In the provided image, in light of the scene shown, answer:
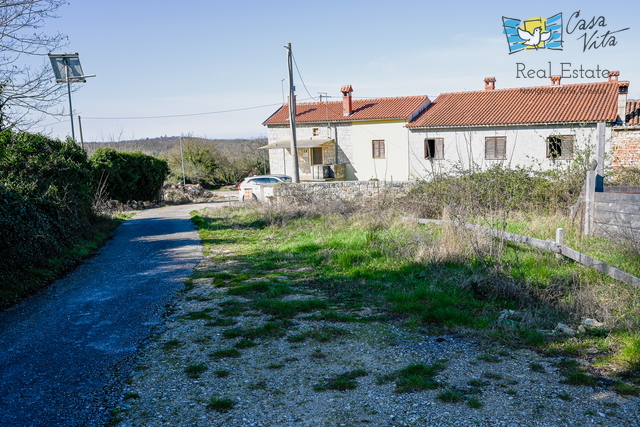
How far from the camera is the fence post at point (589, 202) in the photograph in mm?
8492

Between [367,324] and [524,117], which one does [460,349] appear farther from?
[524,117]

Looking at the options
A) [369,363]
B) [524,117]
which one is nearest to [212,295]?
[369,363]

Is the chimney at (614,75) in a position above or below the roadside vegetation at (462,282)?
above

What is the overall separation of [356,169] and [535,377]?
30809mm

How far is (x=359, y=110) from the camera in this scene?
34812mm

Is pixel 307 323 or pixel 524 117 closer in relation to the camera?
pixel 307 323

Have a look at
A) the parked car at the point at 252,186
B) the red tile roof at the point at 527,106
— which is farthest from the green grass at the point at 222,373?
the red tile roof at the point at 527,106

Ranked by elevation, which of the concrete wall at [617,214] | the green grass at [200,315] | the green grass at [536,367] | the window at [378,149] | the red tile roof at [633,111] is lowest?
the green grass at [536,367]

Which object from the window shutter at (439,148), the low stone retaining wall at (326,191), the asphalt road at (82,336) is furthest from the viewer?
the window shutter at (439,148)

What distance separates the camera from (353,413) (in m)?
3.78

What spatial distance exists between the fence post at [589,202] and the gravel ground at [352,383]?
4.80 m

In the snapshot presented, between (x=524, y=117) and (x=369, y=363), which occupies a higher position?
(x=524, y=117)

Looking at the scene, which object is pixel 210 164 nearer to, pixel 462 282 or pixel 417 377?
pixel 462 282

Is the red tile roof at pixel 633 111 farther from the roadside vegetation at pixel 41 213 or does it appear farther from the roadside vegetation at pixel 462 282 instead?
the roadside vegetation at pixel 41 213
